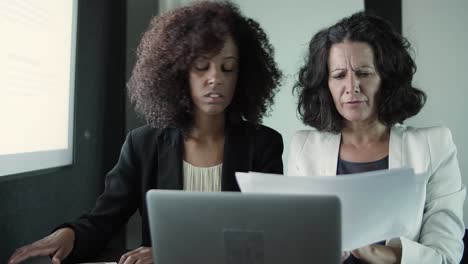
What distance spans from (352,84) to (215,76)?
1.43 ft

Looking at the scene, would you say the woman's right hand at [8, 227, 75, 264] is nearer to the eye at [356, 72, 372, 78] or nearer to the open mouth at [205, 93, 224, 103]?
the open mouth at [205, 93, 224, 103]

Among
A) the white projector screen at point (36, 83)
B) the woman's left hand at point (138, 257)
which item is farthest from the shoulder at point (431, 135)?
the white projector screen at point (36, 83)

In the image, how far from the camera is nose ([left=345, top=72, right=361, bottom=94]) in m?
1.37

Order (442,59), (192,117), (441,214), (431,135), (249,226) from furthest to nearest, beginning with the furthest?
(442,59) < (192,117) < (431,135) < (441,214) < (249,226)

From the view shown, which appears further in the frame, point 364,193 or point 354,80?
point 354,80

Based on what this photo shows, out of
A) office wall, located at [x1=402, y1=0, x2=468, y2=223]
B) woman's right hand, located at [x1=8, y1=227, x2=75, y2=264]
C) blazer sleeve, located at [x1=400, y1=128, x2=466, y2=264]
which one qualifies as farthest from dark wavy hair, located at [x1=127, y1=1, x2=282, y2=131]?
office wall, located at [x1=402, y1=0, x2=468, y2=223]

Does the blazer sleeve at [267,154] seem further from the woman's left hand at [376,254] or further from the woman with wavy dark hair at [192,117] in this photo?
the woman's left hand at [376,254]

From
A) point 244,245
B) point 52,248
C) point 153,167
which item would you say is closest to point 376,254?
point 244,245

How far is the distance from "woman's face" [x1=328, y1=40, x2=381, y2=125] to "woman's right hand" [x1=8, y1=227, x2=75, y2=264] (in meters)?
0.93

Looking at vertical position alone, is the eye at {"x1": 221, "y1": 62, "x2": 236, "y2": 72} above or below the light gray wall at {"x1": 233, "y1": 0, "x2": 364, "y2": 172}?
below

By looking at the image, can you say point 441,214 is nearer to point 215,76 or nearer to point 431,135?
point 431,135

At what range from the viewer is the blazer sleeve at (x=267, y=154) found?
1.47m

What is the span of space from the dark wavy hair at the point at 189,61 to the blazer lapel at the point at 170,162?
0.06 meters

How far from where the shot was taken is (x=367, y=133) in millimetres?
1501
